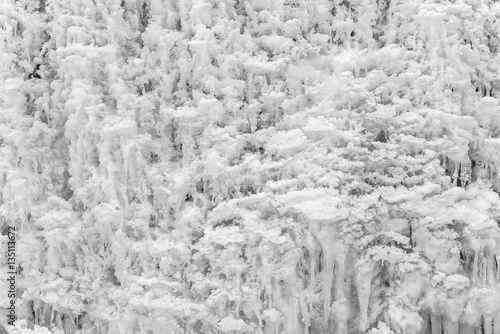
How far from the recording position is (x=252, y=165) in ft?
14.8

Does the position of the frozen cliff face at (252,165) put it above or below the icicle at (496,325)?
above

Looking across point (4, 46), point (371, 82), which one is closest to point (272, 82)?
point (371, 82)

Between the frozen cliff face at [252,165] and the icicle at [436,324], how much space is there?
17 mm

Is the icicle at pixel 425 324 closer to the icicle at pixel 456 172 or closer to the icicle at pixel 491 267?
the icicle at pixel 491 267

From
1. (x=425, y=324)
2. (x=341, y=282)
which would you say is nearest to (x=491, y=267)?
(x=425, y=324)

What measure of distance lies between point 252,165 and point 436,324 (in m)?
2.18

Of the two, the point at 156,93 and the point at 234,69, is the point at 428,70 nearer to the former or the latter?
the point at 234,69

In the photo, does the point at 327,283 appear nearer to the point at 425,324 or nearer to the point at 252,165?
the point at 425,324

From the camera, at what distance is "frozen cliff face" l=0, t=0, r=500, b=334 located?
4266 millimetres

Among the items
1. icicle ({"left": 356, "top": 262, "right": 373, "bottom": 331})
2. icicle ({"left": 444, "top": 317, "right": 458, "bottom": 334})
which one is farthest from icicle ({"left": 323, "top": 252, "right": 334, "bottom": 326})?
icicle ({"left": 444, "top": 317, "right": 458, "bottom": 334})

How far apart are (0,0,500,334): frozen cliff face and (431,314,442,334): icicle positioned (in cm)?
2

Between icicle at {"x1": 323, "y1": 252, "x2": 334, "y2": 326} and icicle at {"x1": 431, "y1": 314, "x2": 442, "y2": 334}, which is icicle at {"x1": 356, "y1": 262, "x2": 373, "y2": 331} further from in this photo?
icicle at {"x1": 431, "y1": 314, "x2": 442, "y2": 334}

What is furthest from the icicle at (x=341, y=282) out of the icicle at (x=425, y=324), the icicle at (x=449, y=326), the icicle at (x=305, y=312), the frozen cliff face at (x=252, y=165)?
the icicle at (x=449, y=326)

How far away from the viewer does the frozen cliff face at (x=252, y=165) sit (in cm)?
427
